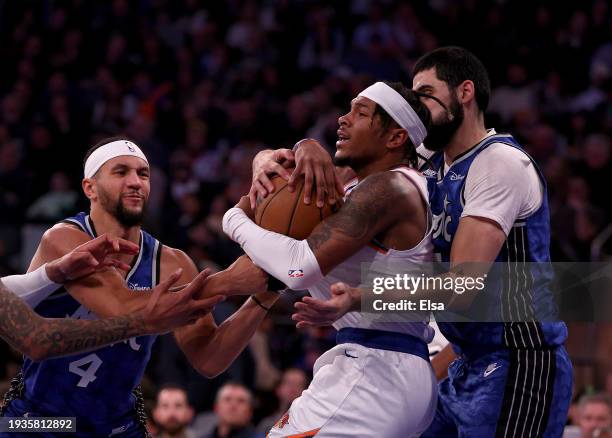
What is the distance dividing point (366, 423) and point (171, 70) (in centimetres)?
993

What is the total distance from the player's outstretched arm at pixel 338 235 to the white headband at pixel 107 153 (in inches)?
48.2

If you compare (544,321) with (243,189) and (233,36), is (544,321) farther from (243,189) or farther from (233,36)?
(233,36)

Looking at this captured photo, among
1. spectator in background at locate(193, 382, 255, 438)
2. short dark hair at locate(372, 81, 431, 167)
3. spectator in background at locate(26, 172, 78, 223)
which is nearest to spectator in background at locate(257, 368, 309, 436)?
spectator in background at locate(193, 382, 255, 438)

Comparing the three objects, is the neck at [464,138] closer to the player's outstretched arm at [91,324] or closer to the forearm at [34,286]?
the player's outstretched arm at [91,324]

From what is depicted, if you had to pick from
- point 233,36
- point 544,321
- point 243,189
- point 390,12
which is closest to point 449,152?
point 544,321

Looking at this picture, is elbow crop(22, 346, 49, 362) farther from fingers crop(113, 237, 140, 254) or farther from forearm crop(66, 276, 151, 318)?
fingers crop(113, 237, 140, 254)

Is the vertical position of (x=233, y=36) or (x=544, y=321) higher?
(x=233, y=36)

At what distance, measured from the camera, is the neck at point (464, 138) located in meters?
4.65

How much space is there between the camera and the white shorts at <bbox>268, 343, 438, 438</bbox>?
13.1ft

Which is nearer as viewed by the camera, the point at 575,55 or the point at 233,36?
the point at 575,55

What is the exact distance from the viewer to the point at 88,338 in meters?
4.37

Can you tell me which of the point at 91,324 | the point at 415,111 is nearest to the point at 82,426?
the point at 91,324

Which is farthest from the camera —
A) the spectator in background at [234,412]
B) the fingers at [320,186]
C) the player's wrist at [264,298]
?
the spectator in background at [234,412]

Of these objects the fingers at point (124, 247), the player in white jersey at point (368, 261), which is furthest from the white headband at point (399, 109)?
the fingers at point (124, 247)
